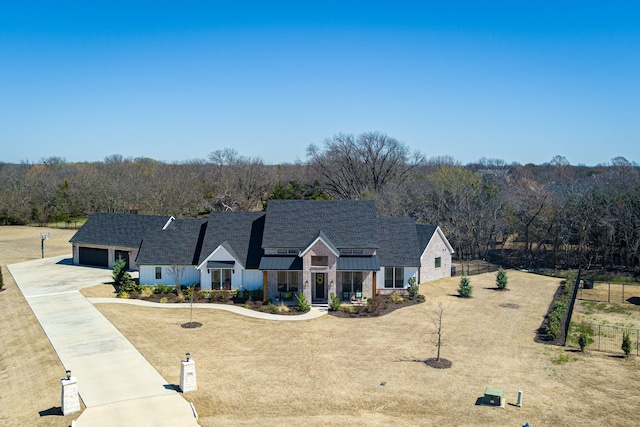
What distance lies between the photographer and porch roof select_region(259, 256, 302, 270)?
114 feet

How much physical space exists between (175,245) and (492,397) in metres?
27.9

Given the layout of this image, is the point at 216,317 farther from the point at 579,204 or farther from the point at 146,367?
the point at 579,204

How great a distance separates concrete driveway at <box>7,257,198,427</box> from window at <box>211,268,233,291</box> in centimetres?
828

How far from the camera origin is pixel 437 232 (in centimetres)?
4319

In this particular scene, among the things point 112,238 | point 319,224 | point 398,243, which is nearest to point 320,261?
point 319,224

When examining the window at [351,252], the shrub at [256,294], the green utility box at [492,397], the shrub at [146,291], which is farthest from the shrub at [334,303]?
the green utility box at [492,397]

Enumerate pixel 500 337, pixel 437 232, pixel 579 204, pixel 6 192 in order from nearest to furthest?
pixel 500 337 → pixel 437 232 → pixel 579 204 → pixel 6 192

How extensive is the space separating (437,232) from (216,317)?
21074 millimetres

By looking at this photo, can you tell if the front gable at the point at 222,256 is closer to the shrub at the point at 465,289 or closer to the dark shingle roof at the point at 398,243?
the dark shingle roof at the point at 398,243

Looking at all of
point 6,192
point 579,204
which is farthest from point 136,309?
point 6,192

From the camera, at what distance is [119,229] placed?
4781 cm

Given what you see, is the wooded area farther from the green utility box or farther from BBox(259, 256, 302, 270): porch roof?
the green utility box

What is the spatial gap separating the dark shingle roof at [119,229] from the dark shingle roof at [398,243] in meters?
20.9

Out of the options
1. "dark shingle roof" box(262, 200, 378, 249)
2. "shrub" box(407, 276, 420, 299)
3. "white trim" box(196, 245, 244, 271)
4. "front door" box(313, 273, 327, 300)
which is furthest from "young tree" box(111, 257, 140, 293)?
"shrub" box(407, 276, 420, 299)
